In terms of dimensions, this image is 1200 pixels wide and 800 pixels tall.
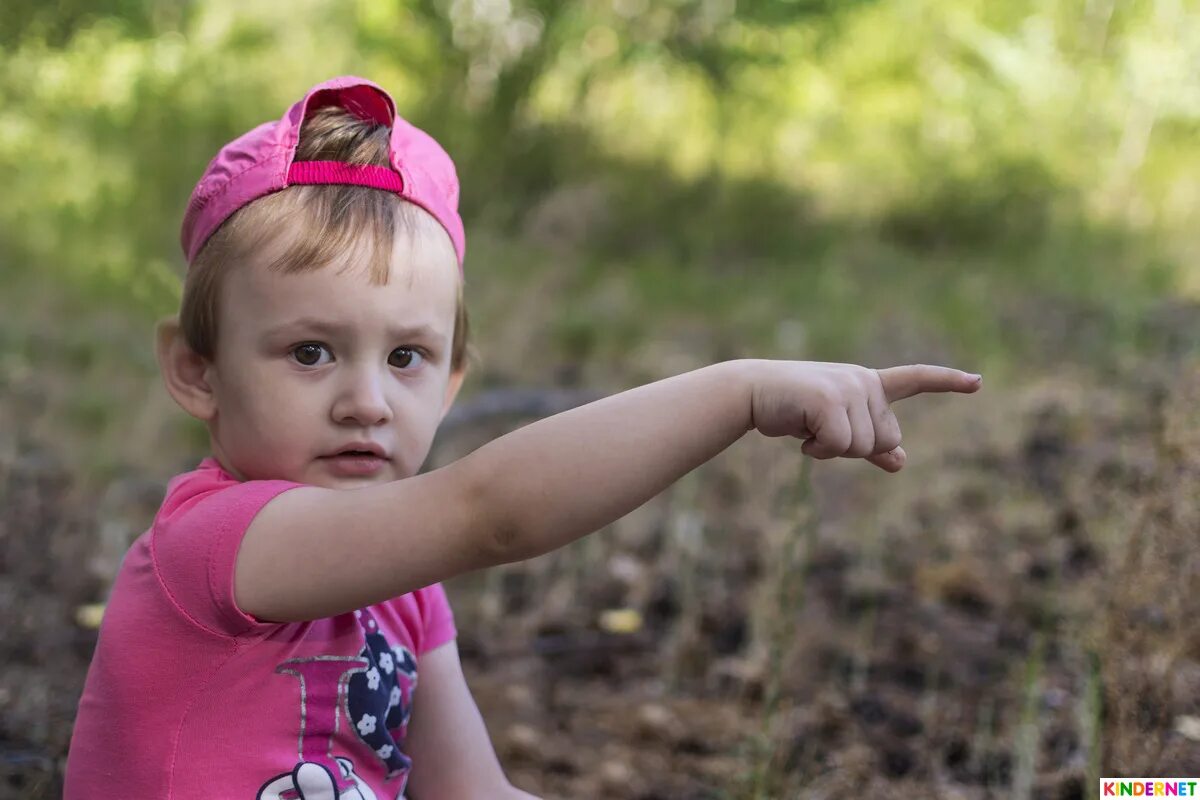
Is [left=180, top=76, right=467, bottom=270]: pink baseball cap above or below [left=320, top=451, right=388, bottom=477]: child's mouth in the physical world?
above

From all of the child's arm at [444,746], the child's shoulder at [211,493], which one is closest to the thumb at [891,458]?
the child's shoulder at [211,493]

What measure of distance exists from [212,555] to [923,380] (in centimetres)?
68

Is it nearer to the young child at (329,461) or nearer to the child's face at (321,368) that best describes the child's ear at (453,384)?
the young child at (329,461)

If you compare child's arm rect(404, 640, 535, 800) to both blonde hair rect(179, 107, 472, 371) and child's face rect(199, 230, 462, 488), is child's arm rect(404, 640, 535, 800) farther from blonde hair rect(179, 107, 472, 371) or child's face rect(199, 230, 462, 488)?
blonde hair rect(179, 107, 472, 371)

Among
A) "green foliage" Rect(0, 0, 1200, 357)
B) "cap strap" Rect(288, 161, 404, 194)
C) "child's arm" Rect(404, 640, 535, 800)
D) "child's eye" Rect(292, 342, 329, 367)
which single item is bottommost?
"child's arm" Rect(404, 640, 535, 800)

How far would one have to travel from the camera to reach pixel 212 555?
47.4 inches

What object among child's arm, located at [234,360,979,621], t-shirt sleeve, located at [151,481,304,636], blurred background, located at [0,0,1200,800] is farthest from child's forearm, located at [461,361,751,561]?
blurred background, located at [0,0,1200,800]

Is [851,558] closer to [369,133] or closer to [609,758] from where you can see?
[609,758]

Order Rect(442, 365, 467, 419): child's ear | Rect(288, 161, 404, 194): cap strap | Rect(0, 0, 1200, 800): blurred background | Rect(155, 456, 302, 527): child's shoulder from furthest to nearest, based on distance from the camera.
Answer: Rect(0, 0, 1200, 800): blurred background → Rect(442, 365, 467, 419): child's ear → Rect(288, 161, 404, 194): cap strap → Rect(155, 456, 302, 527): child's shoulder

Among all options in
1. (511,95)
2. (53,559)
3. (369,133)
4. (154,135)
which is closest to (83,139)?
(154,135)

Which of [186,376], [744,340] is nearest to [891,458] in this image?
[186,376]

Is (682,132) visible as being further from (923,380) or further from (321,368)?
(923,380)

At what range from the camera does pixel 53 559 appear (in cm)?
263

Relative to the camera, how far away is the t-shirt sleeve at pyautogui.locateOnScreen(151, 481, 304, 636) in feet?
3.93
